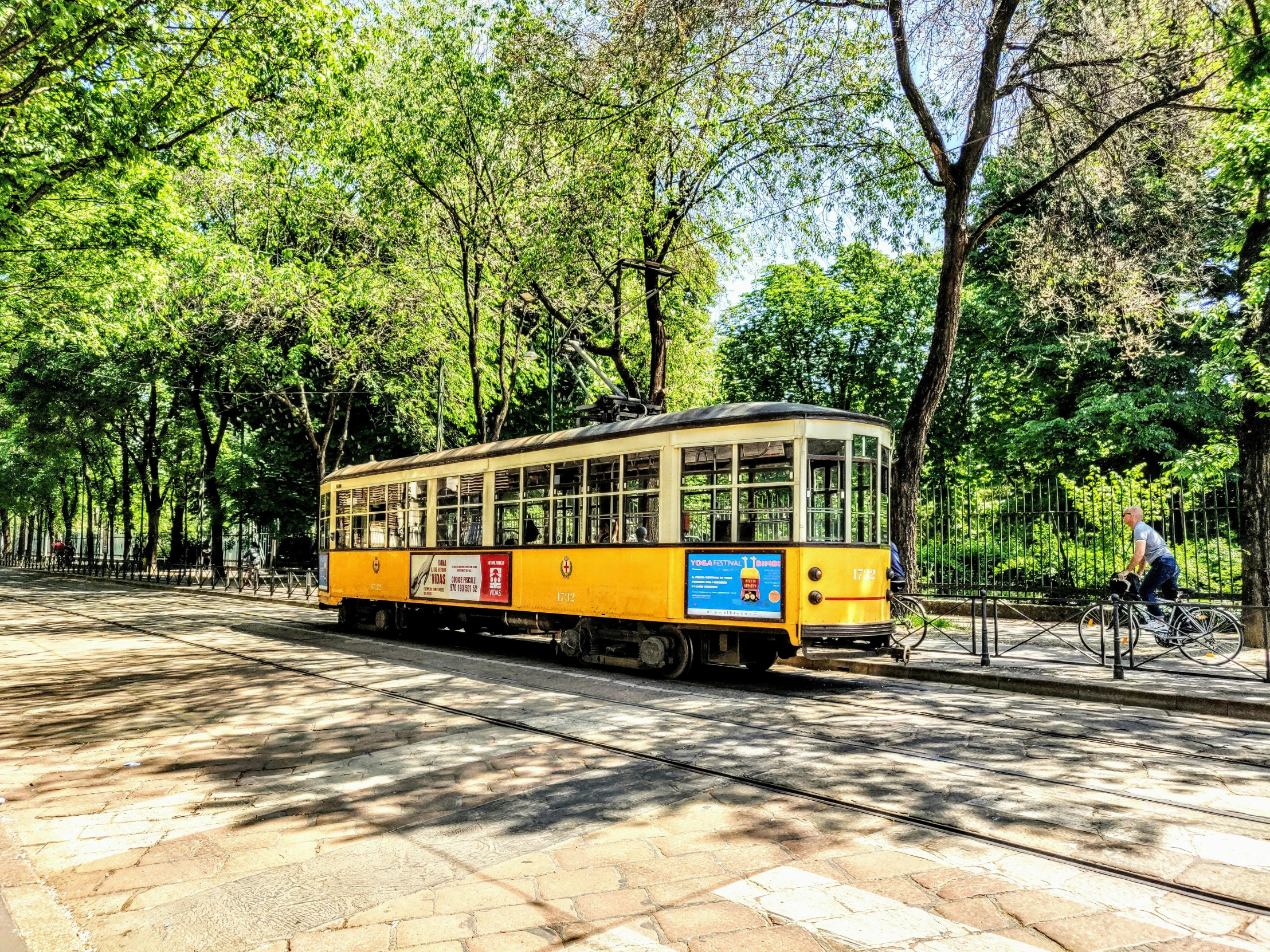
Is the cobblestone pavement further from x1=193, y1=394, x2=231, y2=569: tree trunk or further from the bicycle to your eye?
x1=193, y1=394, x2=231, y2=569: tree trunk

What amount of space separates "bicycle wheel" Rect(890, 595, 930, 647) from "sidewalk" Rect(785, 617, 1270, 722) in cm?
27

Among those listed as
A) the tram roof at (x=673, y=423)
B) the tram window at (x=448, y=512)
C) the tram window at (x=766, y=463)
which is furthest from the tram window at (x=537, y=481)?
the tram window at (x=766, y=463)

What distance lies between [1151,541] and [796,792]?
8.87 m

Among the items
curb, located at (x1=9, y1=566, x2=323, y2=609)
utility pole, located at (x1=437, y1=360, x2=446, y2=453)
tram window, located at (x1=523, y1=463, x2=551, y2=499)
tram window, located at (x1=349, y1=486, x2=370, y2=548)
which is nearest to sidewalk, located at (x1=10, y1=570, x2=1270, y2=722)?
tram window, located at (x1=523, y1=463, x2=551, y2=499)

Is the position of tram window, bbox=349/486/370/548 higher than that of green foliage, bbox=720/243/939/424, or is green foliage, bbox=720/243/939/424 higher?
green foliage, bbox=720/243/939/424

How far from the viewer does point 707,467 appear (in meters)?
10.5

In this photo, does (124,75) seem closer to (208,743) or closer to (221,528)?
(208,743)

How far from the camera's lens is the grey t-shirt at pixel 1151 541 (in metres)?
11.9

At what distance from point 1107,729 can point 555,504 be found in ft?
23.5

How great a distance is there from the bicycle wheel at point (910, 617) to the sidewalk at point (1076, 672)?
266 millimetres

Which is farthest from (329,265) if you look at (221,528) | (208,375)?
(221,528)

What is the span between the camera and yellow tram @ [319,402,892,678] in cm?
995

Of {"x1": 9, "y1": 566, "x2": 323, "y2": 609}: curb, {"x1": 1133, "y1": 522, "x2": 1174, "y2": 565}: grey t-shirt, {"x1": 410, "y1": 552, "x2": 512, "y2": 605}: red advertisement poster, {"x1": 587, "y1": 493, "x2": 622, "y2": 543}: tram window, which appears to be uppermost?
{"x1": 587, "y1": 493, "x2": 622, "y2": 543}: tram window

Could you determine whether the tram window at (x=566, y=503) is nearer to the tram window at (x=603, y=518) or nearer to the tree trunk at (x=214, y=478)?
the tram window at (x=603, y=518)
